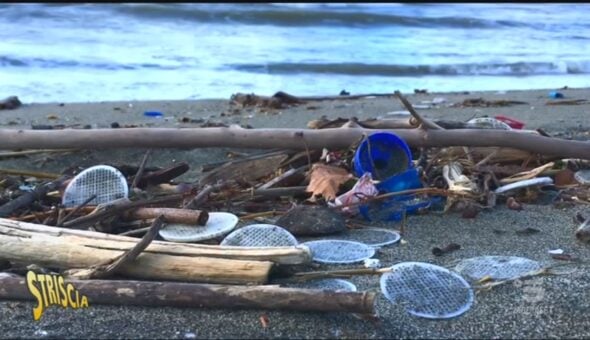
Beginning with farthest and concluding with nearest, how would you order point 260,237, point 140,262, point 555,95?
1. point 555,95
2. point 260,237
3. point 140,262

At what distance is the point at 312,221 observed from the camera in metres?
3.17

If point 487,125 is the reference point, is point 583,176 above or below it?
below

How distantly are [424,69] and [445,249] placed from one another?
9209mm

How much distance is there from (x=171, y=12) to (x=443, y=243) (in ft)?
48.4

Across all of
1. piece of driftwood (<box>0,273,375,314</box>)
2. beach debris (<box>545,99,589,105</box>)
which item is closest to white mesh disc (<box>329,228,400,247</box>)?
piece of driftwood (<box>0,273,375,314</box>)

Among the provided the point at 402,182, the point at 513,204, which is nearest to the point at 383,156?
the point at 402,182

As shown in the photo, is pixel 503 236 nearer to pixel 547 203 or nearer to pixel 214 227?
pixel 547 203

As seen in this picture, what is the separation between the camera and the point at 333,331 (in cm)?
217

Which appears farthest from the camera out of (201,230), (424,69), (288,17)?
(288,17)

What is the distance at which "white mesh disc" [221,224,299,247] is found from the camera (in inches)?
110

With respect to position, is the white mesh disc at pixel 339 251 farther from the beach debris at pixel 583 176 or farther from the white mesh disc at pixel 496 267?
the beach debris at pixel 583 176

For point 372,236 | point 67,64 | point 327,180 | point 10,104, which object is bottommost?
point 67,64

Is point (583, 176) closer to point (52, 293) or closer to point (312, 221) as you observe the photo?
point (312, 221)

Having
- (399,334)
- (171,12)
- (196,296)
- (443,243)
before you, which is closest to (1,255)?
(196,296)
